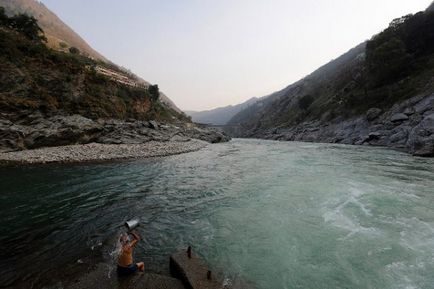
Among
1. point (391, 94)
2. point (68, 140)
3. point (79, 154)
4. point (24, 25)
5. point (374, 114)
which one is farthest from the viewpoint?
point (24, 25)

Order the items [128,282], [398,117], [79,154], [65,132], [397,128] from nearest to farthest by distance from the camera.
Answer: [128,282] < [79,154] < [65,132] < [397,128] < [398,117]

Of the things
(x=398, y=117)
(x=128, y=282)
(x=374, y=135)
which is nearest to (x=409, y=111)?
(x=398, y=117)

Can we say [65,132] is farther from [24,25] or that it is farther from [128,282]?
[24,25]

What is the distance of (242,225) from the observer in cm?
Answer: 1205

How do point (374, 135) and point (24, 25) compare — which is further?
point (24, 25)

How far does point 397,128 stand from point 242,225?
44.2 meters

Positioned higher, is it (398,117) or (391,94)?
(391,94)

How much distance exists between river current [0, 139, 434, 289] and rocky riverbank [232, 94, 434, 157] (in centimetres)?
1597

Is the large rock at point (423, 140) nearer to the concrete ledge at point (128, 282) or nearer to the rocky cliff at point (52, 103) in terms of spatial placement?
the concrete ledge at point (128, 282)

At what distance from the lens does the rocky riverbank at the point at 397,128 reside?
33188mm

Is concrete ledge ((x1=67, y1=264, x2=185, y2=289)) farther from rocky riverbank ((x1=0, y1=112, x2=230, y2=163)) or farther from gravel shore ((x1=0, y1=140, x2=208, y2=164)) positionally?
rocky riverbank ((x1=0, y1=112, x2=230, y2=163))

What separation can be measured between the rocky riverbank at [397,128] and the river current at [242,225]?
15965mm

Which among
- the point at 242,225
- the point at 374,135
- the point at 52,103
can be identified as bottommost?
the point at 374,135

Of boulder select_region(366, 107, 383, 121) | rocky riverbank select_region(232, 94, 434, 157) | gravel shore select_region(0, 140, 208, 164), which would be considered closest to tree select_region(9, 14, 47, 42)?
gravel shore select_region(0, 140, 208, 164)
